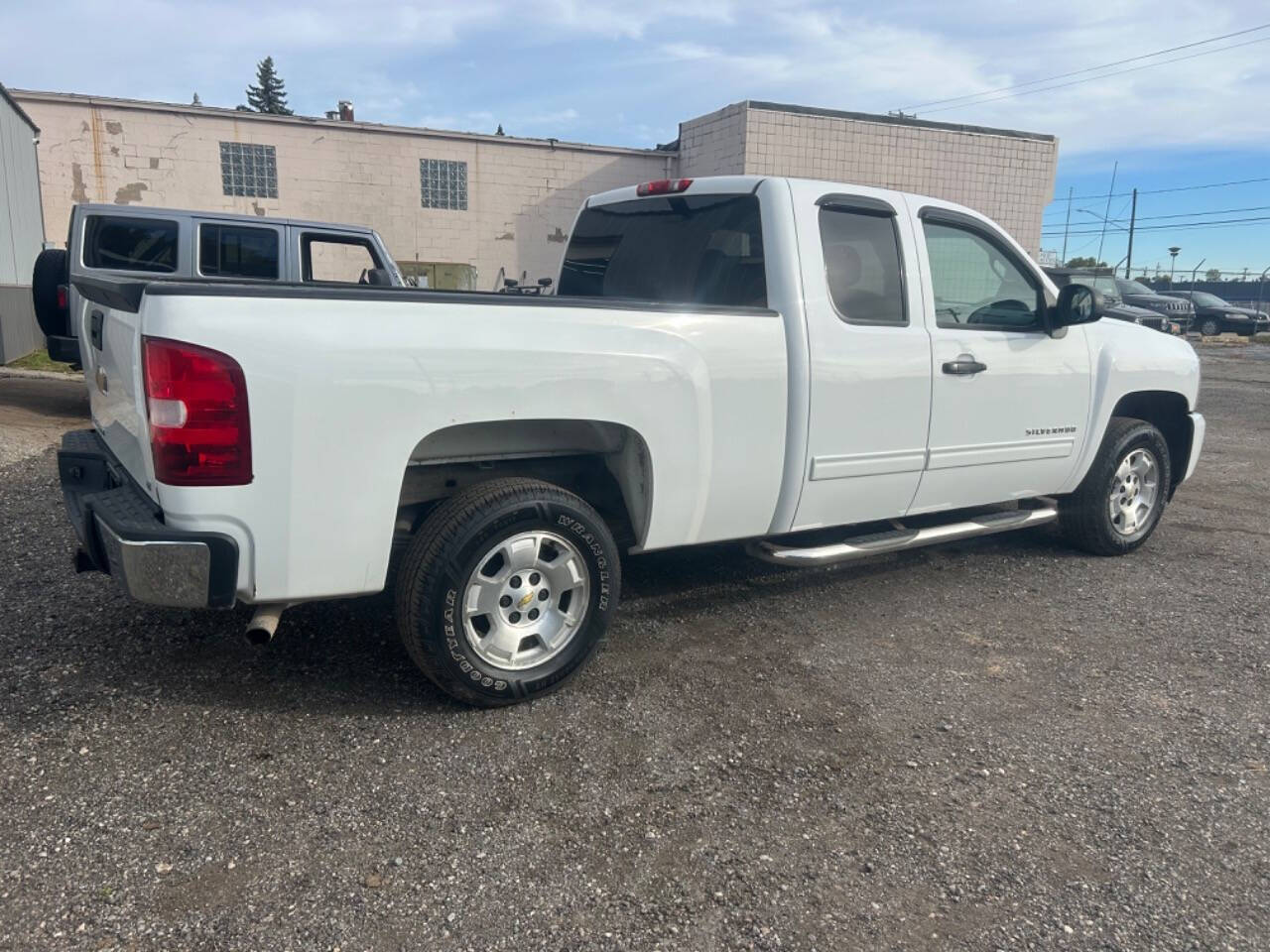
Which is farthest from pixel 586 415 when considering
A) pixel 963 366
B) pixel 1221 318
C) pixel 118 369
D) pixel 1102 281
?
pixel 1221 318

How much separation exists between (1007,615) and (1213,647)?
2.93ft

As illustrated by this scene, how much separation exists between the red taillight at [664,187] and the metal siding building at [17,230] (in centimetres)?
1071

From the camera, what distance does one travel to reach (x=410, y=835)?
2.71m

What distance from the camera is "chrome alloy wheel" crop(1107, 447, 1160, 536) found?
18.4 ft

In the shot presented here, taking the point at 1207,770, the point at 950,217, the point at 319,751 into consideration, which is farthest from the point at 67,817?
the point at 950,217

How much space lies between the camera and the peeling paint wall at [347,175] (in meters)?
20.0

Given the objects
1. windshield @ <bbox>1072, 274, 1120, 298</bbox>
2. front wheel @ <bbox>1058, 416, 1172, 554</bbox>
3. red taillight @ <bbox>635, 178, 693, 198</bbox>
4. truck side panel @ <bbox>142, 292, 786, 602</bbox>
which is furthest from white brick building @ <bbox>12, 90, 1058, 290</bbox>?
truck side panel @ <bbox>142, 292, 786, 602</bbox>

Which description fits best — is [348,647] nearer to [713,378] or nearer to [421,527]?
[421,527]

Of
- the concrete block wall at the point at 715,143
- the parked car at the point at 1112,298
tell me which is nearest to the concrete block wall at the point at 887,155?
the concrete block wall at the point at 715,143

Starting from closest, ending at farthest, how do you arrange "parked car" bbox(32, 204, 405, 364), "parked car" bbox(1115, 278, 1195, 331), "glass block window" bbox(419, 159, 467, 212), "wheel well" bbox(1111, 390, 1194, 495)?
1. "wheel well" bbox(1111, 390, 1194, 495)
2. "parked car" bbox(32, 204, 405, 364)
3. "glass block window" bbox(419, 159, 467, 212)
4. "parked car" bbox(1115, 278, 1195, 331)

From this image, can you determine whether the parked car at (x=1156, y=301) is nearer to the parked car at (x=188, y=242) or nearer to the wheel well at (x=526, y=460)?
the parked car at (x=188, y=242)

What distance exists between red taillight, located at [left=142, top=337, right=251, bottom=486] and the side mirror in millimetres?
3986

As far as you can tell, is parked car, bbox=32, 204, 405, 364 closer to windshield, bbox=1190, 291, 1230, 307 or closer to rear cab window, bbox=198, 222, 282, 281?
rear cab window, bbox=198, 222, 282, 281

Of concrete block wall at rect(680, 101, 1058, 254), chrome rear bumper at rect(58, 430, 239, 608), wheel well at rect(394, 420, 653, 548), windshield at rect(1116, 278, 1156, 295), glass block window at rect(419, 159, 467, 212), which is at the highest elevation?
concrete block wall at rect(680, 101, 1058, 254)
